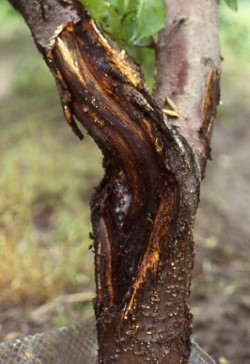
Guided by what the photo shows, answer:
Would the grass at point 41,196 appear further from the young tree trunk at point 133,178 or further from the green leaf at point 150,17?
the green leaf at point 150,17

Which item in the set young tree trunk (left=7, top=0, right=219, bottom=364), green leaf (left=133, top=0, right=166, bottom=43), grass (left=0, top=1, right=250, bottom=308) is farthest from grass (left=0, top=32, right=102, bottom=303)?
green leaf (left=133, top=0, right=166, bottom=43)

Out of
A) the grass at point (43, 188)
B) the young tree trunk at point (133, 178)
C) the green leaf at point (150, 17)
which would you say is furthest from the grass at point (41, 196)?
the green leaf at point (150, 17)

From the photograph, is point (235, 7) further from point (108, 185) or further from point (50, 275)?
point (50, 275)

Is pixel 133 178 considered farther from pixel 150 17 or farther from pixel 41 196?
pixel 41 196

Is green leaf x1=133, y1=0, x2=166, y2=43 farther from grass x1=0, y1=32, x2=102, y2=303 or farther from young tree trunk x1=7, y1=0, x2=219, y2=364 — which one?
grass x1=0, y1=32, x2=102, y2=303

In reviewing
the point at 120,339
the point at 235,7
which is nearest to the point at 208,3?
the point at 235,7

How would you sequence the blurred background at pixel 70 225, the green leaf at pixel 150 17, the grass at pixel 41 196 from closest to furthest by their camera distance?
the green leaf at pixel 150 17, the blurred background at pixel 70 225, the grass at pixel 41 196

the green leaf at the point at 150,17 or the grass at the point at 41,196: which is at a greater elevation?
the green leaf at the point at 150,17
